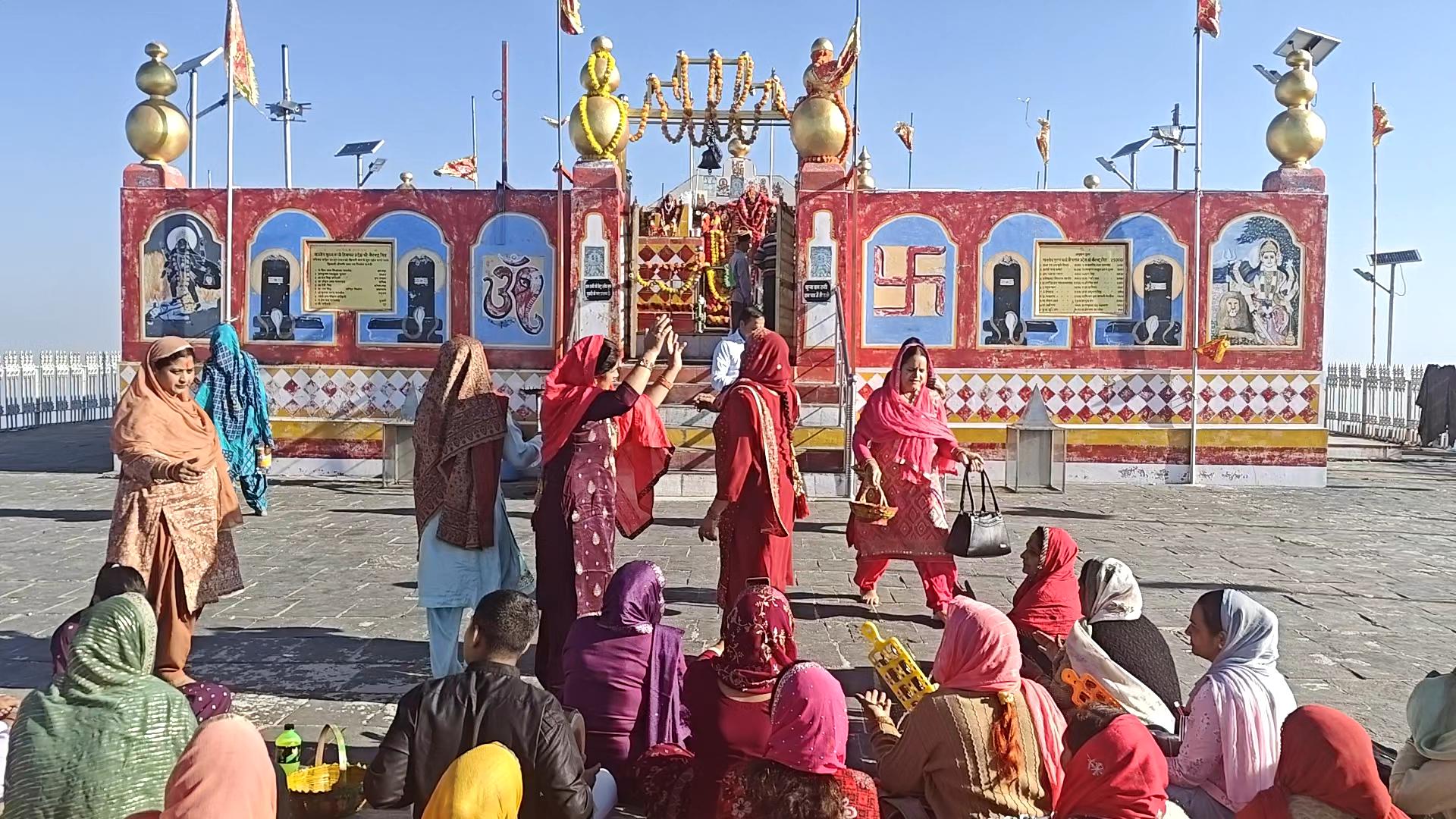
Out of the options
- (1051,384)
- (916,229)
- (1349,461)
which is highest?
(916,229)

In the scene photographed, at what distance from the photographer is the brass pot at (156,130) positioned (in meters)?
14.0

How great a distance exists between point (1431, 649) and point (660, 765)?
16.1 feet

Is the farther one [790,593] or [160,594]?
[790,593]

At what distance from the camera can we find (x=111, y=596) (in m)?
3.44

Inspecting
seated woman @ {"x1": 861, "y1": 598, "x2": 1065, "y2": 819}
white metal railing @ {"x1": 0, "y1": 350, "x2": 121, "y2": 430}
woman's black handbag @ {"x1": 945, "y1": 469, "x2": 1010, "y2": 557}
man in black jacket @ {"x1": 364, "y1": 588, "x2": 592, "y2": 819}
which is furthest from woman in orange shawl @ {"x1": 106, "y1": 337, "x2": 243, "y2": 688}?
white metal railing @ {"x1": 0, "y1": 350, "x2": 121, "y2": 430}

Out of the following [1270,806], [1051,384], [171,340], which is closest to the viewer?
[1270,806]

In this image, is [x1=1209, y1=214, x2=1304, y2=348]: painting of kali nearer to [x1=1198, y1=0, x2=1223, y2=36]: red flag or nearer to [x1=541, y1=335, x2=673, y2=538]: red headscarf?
[x1=1198, y1=0, x2=1223, y2=36]: red flag

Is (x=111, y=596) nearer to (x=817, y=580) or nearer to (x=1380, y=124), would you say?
(x=817, y=580)

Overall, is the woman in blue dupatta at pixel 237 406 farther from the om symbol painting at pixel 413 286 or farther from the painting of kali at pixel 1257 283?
the painting of kali at pixel 1257 283

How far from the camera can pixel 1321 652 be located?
612 cm

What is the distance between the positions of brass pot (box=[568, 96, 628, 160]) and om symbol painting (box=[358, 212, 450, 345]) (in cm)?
222

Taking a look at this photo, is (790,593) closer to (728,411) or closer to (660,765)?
(728,411)

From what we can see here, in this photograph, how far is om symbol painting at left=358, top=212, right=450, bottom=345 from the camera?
14.1m

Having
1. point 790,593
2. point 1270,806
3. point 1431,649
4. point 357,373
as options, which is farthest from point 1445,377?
point 1270,806
